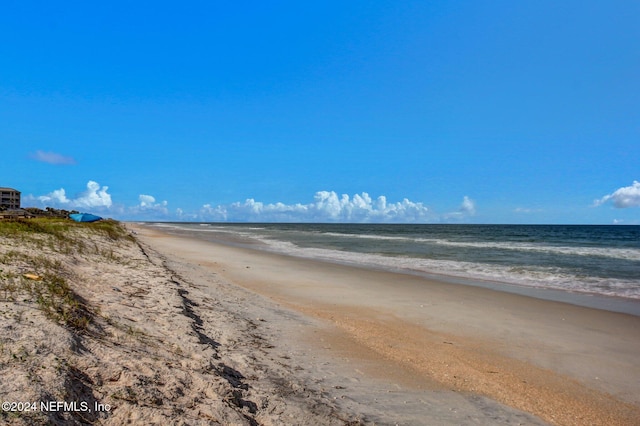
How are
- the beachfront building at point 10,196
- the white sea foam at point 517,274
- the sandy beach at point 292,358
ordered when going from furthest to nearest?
the beachfront building at point 10,196
the white sea foam at point 517,274
the sandy beach at point 292,358

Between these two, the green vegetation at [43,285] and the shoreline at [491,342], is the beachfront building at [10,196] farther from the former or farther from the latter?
the shoreline at [491,342]

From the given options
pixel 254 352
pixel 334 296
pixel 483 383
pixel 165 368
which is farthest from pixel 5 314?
pixel 334 296

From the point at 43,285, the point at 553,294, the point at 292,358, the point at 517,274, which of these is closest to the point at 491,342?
the point at 292,358

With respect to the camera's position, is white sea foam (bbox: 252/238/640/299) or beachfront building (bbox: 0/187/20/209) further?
beachfront building (bbox: 0/187/20/209)

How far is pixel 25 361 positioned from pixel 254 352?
3005 mm

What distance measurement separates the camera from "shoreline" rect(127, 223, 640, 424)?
5.61 metres

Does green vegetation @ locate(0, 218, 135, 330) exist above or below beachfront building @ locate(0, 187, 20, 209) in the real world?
below

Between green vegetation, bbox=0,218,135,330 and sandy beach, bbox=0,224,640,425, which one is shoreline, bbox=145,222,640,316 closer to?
sandy beach, bbox=0,224,640,425

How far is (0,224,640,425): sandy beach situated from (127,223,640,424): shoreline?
4 centimetres

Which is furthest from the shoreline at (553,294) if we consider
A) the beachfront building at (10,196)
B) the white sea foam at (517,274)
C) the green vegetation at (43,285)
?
the beachfront building at (10,196)

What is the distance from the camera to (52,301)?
590cm

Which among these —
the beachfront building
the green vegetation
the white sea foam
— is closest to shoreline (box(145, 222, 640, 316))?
the white sea foam

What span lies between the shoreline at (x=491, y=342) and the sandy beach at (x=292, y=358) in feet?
0.13

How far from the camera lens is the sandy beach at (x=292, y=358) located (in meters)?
3.93
